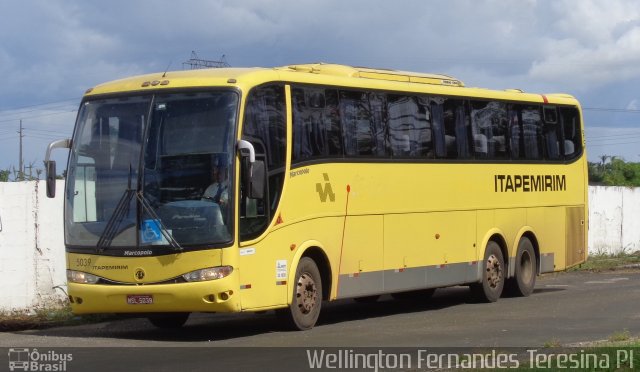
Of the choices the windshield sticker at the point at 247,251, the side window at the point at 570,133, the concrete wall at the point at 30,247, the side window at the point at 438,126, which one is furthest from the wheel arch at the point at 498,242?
the concrete wall at the point at 30,247

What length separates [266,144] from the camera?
15930 mm

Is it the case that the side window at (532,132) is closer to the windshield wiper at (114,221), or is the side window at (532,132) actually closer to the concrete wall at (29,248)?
the concrete wall at (29,248)

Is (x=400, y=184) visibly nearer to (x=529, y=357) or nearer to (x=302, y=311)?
(x=302, y=311)

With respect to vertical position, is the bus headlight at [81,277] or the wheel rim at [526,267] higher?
the bus headlight at [81,277]

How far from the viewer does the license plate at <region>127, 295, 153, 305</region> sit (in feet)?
50.0

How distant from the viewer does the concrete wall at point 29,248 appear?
19.0 meters

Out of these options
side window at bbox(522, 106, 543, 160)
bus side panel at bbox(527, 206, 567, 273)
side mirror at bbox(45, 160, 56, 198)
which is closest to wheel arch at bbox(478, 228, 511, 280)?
bus side panel at bbox(527, 206, 567, 273)

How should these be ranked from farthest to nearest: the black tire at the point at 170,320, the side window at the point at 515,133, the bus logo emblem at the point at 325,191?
the side window at the point at 515,133 < the black tire at the point at 170,320 < the bus logo emblem at the point at 325,191

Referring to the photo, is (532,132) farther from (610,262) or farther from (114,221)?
(610,262)

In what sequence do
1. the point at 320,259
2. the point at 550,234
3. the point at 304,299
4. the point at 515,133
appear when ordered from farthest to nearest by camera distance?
the point at 550,234 → the point at 515,133 → the point at 320,259 → the point at 304,299

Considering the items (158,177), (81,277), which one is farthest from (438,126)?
(81,277)

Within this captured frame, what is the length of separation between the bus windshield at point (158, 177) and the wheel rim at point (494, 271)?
312 inches

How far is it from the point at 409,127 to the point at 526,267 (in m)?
5.01

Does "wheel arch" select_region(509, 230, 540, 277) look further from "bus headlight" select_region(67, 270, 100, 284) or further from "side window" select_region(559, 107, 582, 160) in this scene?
"bus headlight" select_region(67, 270, 100, 284)
